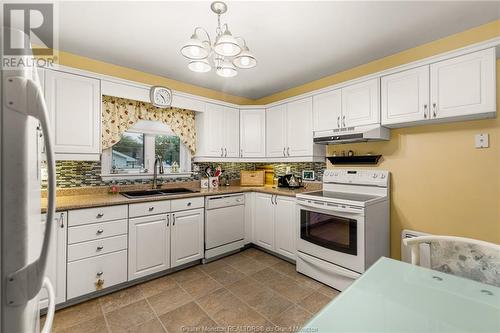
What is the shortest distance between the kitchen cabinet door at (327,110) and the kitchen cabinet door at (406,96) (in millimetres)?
485

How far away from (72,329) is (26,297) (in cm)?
155

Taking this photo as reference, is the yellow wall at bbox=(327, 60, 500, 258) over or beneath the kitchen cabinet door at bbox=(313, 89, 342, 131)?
beneath

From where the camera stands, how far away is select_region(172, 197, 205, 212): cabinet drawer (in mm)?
2598

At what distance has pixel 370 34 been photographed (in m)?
2.11

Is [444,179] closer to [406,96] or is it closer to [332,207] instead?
[406,96]

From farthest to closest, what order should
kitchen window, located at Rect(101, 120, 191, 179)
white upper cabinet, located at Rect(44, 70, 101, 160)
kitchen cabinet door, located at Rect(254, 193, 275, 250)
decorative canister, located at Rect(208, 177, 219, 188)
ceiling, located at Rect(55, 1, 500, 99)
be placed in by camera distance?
decorative canister, located at Rect(208, 177, 219, 188), kitchen cabinet door, located at Rect(254, 193, 275, 250), kitchen window, located at Rect(101, 120, 191, 179), white upper cabinet, located at Rect(44, 70, 101, 160), ceiling, located at Rect(55, 1, 500, 99)

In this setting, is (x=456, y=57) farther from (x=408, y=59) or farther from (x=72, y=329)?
(x=72, y=329)

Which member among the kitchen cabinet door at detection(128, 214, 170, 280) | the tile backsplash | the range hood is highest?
the range hood

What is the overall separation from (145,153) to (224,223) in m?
1.43

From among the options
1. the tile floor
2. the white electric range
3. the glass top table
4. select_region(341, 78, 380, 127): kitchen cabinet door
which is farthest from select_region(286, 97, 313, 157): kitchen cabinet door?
the glass top table

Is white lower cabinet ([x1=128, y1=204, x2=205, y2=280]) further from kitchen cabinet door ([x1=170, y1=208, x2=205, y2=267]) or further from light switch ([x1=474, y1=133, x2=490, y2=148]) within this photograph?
light switch ([x1=474, y1=133, x2=490, y2=148])

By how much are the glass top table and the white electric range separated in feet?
3.64

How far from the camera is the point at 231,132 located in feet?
11.7

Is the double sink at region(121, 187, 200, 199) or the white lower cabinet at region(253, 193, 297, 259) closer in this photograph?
the double sink at region(121, 187, 200, 199)
